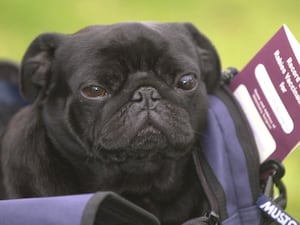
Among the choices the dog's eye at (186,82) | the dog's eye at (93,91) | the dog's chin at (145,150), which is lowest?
the dog's chin at (145,150)

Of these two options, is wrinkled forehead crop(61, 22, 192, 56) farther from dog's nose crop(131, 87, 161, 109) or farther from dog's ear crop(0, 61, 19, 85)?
dog's ear crop(0, 61, 19, 85)

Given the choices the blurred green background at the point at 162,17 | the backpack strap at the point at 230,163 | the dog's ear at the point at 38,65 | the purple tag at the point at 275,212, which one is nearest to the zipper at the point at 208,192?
the backpack strap at the point at 230,163

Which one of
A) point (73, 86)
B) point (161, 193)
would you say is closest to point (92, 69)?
point (73, 86)

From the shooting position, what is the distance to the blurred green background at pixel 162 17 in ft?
10.1

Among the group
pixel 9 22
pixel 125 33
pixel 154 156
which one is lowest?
pixel 9 22

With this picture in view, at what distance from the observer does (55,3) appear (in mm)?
3455

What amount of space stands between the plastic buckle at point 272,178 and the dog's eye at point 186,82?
247 millimetres

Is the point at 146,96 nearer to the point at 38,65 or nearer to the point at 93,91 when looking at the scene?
the point at 93,91

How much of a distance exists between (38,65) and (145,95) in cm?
32

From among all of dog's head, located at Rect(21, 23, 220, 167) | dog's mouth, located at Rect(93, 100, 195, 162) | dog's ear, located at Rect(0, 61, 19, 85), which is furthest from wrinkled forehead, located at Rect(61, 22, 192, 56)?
dog's ear, located at Rect(0, 61, 19, 85)

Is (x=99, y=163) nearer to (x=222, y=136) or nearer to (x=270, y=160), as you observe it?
(x=222, y=136)

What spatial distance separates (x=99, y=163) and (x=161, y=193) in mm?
165

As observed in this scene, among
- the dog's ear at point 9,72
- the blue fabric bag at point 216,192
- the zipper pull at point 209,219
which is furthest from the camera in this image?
the dog's ear at point 9,72

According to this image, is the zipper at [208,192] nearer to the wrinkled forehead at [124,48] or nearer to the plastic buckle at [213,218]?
the plastic buckle at [213,218]
